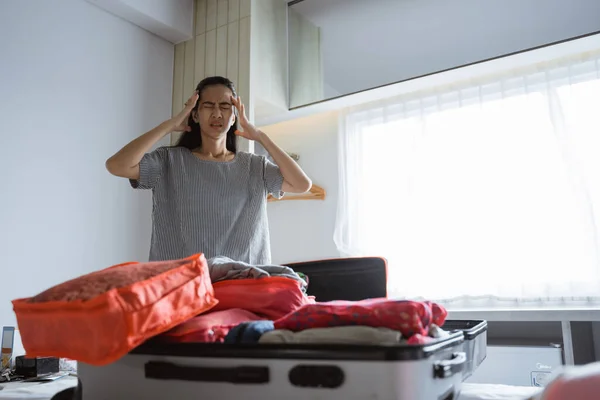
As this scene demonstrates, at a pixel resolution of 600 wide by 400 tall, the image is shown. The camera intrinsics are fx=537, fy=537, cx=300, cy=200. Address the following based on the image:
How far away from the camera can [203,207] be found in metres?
1.38

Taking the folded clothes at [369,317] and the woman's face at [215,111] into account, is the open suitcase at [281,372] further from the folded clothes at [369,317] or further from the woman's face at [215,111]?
the woman's face at [215,111]

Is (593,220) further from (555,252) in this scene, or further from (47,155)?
(47,155)

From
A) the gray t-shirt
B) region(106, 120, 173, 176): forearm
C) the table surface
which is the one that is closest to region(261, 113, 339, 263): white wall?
the gray t-shirt

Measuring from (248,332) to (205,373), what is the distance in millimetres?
87

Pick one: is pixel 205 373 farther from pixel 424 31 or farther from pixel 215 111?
pixel 424 31

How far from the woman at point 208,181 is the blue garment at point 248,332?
0.63m

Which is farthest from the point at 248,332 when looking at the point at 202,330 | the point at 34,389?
the point at 34,389

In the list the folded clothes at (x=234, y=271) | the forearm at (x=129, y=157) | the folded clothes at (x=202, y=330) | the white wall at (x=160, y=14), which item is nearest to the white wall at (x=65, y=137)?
the white wall at (x=160, y=14)

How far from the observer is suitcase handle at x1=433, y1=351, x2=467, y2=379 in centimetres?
61

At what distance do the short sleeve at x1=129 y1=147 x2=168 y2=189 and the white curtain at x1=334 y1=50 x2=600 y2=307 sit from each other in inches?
64.1

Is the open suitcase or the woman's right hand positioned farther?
the woman's right hand

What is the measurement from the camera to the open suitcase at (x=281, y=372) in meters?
0.55

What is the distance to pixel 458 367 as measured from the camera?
0.71 metres

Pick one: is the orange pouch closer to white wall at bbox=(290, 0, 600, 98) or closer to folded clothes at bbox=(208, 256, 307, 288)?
folded clothes at bbox=(208, 256, 307, 288)
